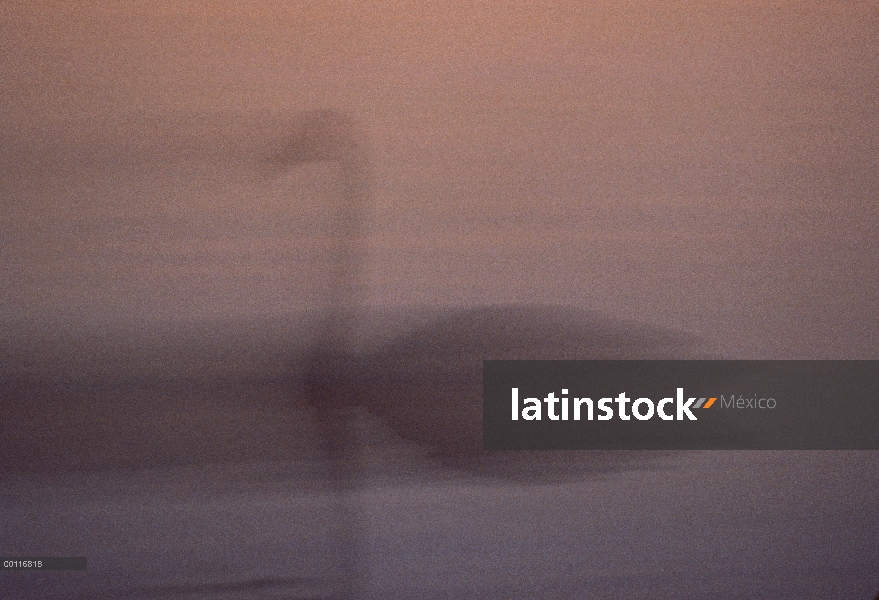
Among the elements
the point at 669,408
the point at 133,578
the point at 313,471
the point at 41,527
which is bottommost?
the point at 133,578

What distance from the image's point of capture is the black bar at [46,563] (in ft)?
3.65

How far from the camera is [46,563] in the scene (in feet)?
3.65

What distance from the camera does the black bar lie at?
1111 millimetres

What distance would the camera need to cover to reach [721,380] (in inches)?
43.5

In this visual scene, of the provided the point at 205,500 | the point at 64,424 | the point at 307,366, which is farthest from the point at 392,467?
the point at 64,424

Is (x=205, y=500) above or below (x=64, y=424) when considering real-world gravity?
below

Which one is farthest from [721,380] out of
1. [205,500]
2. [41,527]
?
[41,527]

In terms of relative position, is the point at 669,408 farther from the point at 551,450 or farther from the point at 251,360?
the point at 251,360

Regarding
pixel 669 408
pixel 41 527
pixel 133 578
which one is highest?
pixel 669 408

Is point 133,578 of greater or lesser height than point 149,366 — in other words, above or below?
below

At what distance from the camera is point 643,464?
1127 millimetres

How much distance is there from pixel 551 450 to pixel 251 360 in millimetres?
642

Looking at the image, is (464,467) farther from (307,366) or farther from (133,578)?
(133,578)

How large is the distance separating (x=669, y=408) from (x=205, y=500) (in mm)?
974
